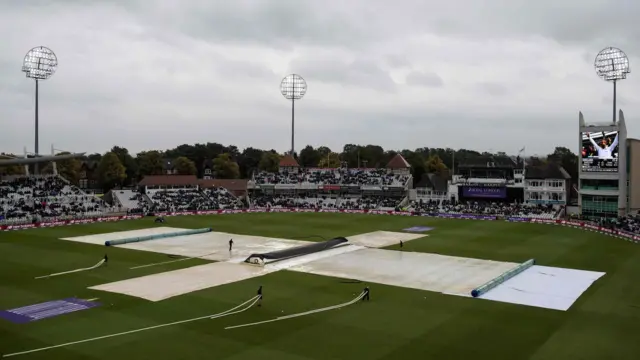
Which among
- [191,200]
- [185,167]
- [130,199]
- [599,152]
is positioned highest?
[599,152]

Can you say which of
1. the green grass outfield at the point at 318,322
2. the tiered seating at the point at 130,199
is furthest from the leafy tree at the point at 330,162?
the green grass outfield at the point at 318,322

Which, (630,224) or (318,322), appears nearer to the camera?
(318,322)

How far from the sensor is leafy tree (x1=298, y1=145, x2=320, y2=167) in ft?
434

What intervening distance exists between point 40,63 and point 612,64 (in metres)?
62.9

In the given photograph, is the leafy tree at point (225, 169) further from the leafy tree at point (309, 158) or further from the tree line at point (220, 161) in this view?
the leafy tree at point (309, 158)

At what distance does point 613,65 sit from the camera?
5675cm

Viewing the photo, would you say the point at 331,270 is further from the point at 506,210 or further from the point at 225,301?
the point at 506,210

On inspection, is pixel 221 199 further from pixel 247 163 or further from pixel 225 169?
pixel 247 163

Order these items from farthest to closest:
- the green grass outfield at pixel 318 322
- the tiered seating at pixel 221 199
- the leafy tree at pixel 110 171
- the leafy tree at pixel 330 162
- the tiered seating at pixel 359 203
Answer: the leafy tree at pixel 330 162 → the leafy tree at pixel 110 171 → the tiered seating at pixel 221 199 → the tiered seating at pixel 359 203 → the green grass outfield at pixel 318 322

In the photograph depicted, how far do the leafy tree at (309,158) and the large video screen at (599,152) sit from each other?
8077 centimetres

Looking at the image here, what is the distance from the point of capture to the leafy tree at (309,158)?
132250 mm

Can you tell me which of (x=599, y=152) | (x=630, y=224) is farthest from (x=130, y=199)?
(x=630, y=224)

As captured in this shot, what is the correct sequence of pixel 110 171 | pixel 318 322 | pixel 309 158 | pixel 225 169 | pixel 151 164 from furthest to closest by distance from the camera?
pixel 309 158 < pixel 225 169 < pixel 151 164 < pixel 110 171 < pixel 318 322

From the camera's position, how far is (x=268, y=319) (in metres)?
19.3
